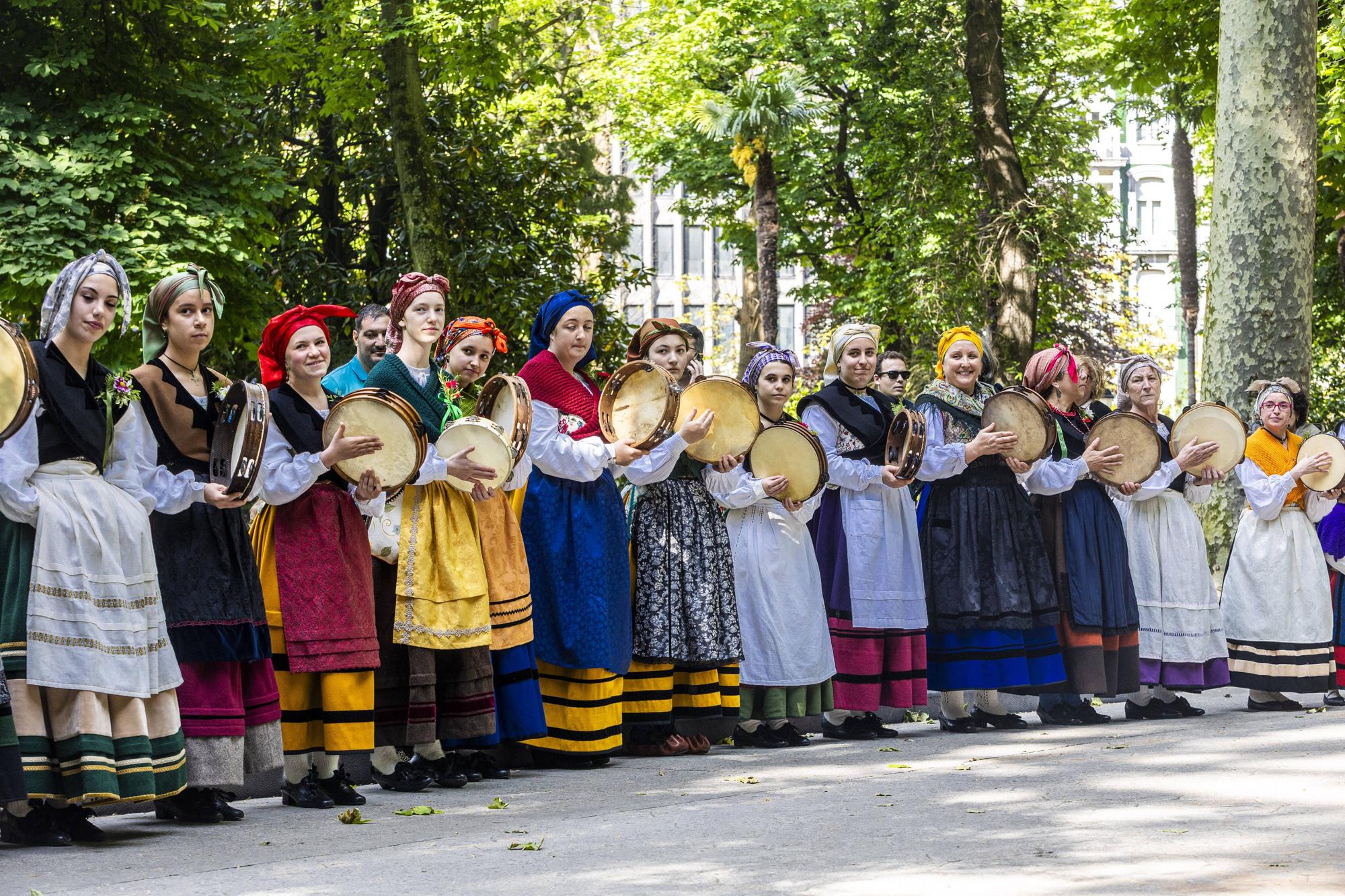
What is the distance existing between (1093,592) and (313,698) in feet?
15.1

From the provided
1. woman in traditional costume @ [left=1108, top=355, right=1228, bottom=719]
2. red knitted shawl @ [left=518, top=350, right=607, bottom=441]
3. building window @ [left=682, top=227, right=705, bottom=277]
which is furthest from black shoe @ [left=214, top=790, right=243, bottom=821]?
building window @ [left=682, top=227, right=705, bottom=277]

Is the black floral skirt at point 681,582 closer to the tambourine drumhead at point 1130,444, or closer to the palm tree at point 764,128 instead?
the tambourine drumhead at point 1130,444

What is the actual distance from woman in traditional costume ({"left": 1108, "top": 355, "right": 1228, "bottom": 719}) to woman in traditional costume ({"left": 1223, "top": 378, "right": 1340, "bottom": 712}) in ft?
0.78

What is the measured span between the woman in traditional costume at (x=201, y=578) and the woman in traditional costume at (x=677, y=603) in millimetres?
2219

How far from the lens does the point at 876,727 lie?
858cm

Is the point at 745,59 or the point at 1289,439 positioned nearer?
the point at 1289,439

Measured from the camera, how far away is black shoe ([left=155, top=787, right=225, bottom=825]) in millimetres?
→ 5875

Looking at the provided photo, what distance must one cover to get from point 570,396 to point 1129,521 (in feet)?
12.5

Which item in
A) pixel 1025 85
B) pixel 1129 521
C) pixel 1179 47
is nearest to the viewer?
pixel 1129 521

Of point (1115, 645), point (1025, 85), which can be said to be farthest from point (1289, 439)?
point (1025, 85)

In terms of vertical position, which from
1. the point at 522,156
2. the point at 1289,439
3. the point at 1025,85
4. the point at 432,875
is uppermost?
the point at 1025,85

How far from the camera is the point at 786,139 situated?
29453 mm

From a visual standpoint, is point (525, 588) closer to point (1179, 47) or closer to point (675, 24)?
point (1179, 47)

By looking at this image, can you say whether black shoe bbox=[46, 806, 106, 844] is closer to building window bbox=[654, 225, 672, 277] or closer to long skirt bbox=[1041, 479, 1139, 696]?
long skirt bbox=[1041, 479, 1139, 696]
